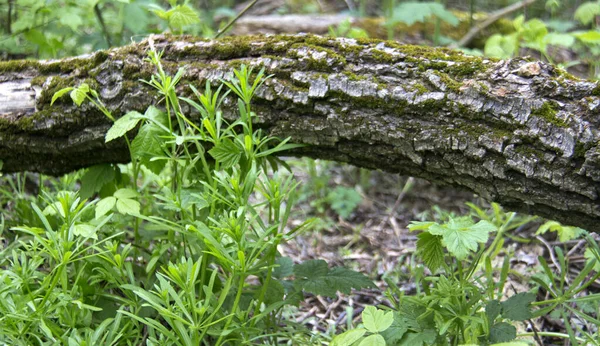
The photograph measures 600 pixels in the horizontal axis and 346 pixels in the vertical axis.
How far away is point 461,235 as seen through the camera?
1.59 metres

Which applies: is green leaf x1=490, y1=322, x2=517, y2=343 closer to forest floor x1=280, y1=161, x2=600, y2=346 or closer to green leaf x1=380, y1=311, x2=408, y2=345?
green leaf x1=380, y1=311, x2=408, y2=345

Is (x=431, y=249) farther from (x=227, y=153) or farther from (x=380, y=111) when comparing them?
(x=227, y=153)

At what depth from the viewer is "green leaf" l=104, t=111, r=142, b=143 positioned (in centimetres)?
185

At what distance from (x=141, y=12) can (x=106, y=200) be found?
7.82ft

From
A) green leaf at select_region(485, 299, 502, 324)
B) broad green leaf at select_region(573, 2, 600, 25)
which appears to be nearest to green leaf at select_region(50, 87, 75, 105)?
green leaf at select_region(485, 299, 502, 324)

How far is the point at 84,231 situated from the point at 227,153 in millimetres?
505

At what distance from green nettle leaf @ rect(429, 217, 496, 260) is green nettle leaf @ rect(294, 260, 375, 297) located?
0.43 m

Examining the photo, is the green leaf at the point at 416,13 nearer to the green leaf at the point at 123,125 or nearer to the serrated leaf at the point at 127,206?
the green leaf at the point at 123,125

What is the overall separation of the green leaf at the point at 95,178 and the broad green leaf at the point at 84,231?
48 cm

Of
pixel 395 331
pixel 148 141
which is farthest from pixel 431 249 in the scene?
pixel 148 141

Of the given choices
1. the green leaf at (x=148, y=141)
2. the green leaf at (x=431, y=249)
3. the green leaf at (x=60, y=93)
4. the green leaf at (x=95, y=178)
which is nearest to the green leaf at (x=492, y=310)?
the green leaf at (x=431, y=249)

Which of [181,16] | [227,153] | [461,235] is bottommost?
[461,235]

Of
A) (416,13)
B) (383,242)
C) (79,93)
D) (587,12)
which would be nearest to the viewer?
(79,93)

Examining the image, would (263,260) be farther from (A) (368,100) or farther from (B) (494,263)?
(B) (494,263)
